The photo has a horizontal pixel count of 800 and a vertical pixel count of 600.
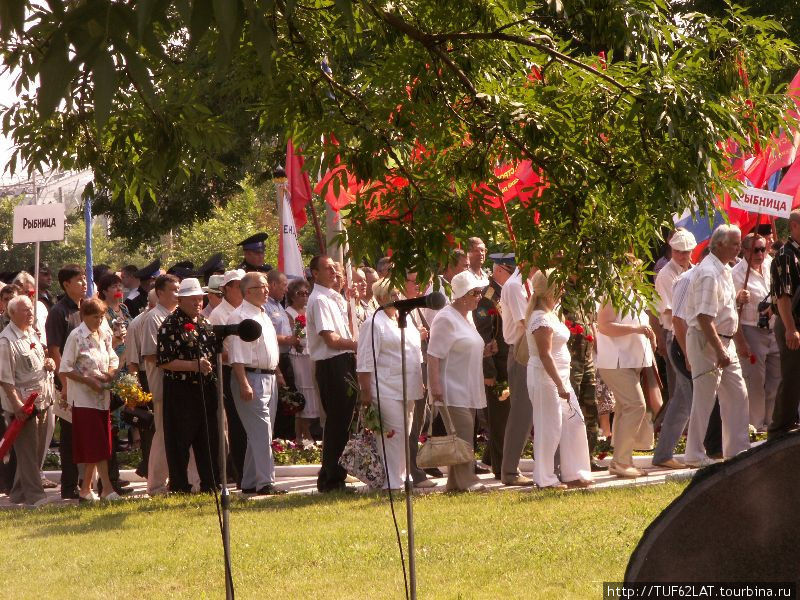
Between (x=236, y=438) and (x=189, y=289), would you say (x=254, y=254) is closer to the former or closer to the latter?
(x=236, y=438)

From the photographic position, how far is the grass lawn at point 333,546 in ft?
26.7

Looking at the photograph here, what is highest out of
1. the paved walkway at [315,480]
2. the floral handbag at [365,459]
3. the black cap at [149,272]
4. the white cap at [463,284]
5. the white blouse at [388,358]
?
the black cap at [149,272]

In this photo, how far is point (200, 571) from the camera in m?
8.81

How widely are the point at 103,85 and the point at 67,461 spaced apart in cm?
1019

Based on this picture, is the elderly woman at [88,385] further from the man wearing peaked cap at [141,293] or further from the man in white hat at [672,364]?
the man wearing peaked cap at [141,293]

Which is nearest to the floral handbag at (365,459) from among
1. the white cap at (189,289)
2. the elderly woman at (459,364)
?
the elderly woman at (459,364)

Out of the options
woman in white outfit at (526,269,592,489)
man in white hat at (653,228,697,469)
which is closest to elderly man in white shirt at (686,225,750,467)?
man in white hat at (653,228,697,469)

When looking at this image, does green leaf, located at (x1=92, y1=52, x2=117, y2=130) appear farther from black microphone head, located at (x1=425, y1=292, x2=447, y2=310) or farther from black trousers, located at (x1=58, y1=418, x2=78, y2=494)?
black trousers, located at (x1=58, y1=418, x2=78, y2=494)

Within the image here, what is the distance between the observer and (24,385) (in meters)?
12.5

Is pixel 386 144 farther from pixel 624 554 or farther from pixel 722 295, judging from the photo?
pixel 722 295

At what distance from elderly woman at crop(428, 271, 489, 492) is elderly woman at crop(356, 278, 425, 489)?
20 cm

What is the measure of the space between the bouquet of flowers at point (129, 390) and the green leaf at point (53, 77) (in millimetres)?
9385

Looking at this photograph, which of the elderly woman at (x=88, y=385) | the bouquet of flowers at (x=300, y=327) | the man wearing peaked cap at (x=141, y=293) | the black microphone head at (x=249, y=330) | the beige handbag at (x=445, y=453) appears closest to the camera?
the black microphone head at (x=249, y=330)

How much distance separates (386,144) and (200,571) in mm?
3618
